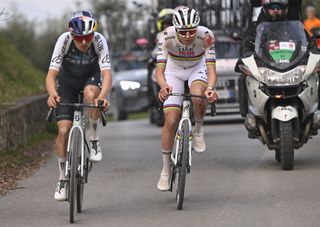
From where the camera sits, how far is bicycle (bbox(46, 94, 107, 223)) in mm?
10586

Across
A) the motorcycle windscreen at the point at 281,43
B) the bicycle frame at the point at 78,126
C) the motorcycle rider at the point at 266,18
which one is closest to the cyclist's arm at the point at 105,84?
the bicycle frame at the point at 78,126

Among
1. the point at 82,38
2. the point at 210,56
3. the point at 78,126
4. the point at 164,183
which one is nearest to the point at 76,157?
the point at 78,126

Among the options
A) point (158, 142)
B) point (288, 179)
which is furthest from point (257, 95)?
point (158, 142)

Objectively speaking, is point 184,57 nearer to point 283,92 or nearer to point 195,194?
→ point 195,194

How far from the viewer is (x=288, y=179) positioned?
43.3 ft

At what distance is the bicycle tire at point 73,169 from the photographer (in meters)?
10.5

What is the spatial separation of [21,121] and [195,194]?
557 cm

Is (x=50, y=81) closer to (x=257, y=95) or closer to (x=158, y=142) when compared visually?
(x=257, y=95)

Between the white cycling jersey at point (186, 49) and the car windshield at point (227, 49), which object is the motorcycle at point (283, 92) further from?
the car windshield at point (227, 49)

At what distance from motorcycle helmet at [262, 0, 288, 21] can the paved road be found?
1.83 m

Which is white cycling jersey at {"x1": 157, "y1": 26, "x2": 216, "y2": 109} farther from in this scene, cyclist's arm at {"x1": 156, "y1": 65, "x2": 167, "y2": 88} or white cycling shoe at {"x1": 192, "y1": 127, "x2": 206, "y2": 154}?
white cycling shoe at {"x1": 192, "y1": 127, "x2": 206, "y2": 154}

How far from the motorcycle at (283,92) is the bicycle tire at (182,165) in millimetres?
2667

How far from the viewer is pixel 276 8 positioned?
1463cm

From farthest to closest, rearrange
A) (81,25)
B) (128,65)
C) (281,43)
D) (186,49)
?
(128,65) < (281,43) < (186,49) < (81,25)
